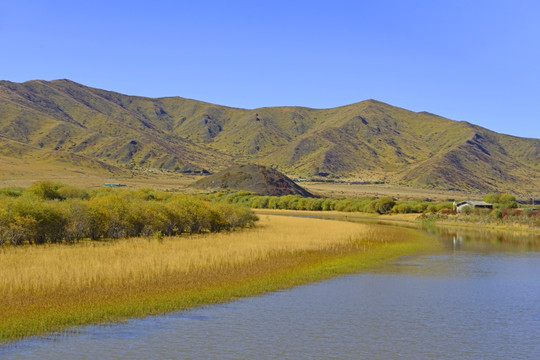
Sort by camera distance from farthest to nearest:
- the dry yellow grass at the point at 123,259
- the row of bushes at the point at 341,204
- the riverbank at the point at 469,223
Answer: the row of bushes at the point at 341,204, the riverbank at the point at 469,223, the dry yellow grass at the point at 123,259

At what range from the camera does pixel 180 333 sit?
667 inches

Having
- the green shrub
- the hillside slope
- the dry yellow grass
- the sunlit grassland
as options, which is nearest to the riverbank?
the green shrub

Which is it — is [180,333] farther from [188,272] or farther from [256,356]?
[188,272]

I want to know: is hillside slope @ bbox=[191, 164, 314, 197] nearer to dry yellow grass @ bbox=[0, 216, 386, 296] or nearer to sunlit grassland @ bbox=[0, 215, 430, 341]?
dry yellow grass @ bbox=[0, 216, 386, 296]

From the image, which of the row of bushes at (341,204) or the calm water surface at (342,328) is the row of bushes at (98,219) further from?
the row of bushes at (341,204)

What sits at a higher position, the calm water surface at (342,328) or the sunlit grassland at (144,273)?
the sunlit grassland at (144,273)

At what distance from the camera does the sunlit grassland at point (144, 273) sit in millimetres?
18578

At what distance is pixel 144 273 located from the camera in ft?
81.7

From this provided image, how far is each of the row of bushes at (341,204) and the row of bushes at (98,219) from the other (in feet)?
144

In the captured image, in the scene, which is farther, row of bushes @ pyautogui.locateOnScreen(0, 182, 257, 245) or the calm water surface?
row of bushes @ pyautogui.locateOnScreen(0, 182, 257, 245)

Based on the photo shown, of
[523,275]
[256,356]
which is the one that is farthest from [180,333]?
[523,275]

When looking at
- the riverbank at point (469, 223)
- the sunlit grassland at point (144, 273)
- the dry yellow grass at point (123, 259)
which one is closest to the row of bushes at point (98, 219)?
the sunlit grassland at point (144, 273)

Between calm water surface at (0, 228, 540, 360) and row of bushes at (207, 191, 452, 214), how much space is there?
232ft

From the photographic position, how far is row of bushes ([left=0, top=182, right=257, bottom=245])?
34.3m
